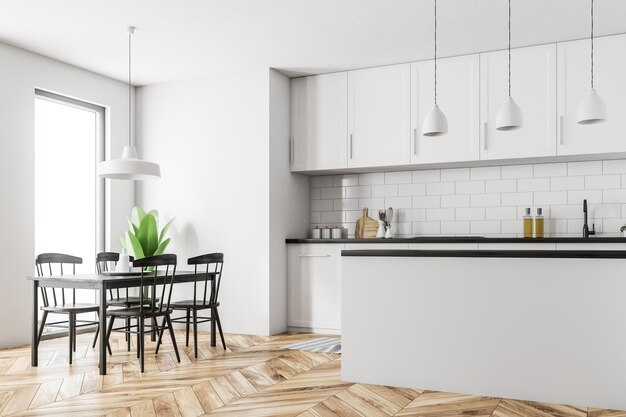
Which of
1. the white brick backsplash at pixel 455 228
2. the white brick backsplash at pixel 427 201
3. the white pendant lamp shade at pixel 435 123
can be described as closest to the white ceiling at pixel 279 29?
the white pendant lamp shade at pixel 435 123

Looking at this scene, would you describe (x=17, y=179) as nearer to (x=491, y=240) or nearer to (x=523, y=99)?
(x=491, y=240)

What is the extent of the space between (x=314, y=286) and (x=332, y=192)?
1.08m

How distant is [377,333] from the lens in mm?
4012

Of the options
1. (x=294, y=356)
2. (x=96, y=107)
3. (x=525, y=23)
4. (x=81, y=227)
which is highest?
A: (x=525, y=23)

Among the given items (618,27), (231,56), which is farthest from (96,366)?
(618,27)

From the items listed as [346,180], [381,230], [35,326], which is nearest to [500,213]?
[381,230]

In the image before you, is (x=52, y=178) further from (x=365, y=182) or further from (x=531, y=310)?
(x=531, y=310)

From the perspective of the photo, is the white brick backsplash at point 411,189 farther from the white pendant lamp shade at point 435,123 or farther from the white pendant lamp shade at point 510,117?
the white pendant lamp shade at point 510,117

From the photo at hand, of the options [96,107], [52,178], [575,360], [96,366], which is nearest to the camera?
[575,360]

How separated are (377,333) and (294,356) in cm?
121

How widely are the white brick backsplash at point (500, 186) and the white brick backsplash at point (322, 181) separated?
5.34 feet

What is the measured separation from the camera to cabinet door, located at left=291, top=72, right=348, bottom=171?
6289 mm

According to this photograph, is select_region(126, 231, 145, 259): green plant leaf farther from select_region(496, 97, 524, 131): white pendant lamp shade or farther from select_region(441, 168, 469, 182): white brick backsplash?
select_region(496, 97, 524, 131): white pendant lamp shade

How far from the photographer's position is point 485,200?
6.08 m
